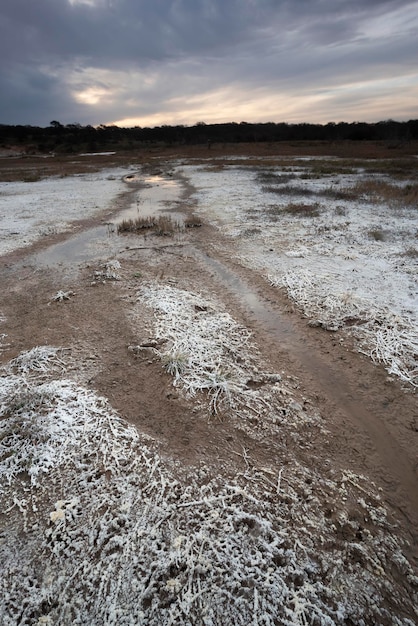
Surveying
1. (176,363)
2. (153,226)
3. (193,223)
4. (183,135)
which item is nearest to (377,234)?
(193,223)

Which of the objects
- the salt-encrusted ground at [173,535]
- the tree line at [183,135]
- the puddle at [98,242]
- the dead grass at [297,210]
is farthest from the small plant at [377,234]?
the tree line at [183,135]

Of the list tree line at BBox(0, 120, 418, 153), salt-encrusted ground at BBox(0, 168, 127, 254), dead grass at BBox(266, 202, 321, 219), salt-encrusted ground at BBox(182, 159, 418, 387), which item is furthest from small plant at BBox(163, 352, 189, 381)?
tree line at BBox(0, 120, 418, 153)

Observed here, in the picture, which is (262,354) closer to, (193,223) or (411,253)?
(411,253)

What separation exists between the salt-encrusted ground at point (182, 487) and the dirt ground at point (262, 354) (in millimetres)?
51

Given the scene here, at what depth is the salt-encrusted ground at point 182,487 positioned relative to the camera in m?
2.87

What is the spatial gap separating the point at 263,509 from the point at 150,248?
396 inches

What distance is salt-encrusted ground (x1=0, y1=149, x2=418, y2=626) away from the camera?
2865mm

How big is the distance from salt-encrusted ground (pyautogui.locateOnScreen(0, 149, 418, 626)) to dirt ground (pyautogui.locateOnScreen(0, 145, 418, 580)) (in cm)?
5

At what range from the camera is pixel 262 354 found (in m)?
6.05

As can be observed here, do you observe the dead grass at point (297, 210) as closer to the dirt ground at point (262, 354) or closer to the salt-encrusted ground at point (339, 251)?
the salt-encrusted ground at point (339, 251)

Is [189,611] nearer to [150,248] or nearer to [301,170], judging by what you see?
[150,248]

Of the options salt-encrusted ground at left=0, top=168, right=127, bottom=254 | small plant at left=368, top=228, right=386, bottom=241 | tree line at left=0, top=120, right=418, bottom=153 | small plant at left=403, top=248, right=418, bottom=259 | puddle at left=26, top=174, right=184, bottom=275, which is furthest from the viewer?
tree line at left=0, top=120, right=418, bottom=153

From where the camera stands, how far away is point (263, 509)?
3520mm

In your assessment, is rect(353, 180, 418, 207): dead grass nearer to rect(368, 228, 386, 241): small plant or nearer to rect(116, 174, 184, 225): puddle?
rect(368, 228, 386, 241): small plant
